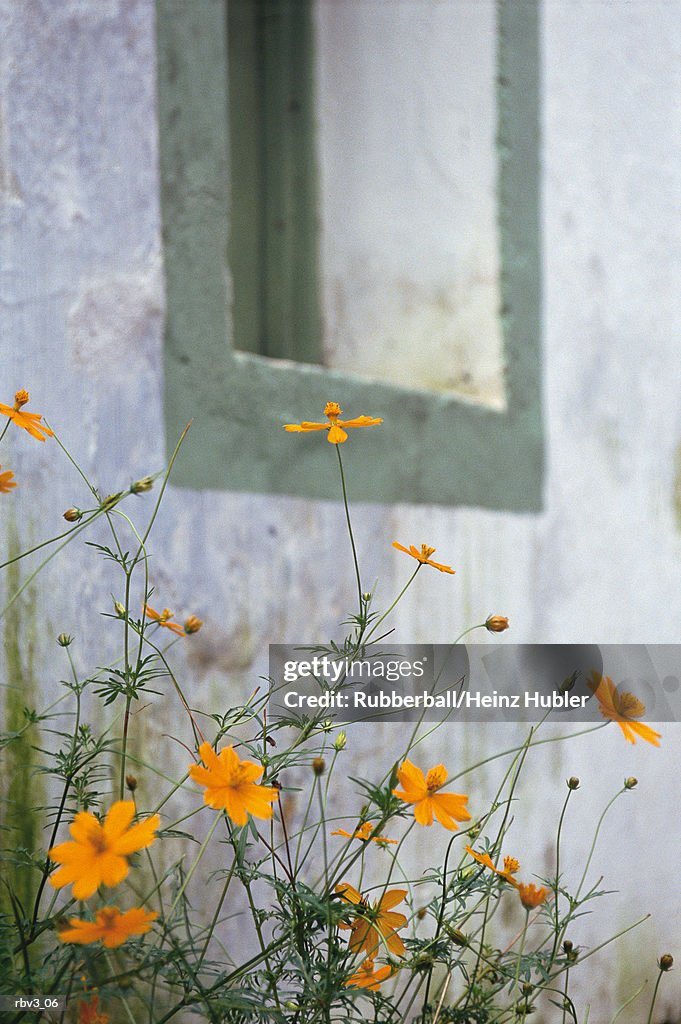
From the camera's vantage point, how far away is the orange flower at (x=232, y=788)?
878mm

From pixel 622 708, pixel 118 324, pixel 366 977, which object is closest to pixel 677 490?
pixel 118 324

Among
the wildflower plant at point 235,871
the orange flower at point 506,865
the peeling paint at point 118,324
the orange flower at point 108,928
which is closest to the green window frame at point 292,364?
the peeling paint at point 118,324

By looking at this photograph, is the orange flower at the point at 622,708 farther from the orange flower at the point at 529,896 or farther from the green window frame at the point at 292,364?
the green window frame at the point at 292,364

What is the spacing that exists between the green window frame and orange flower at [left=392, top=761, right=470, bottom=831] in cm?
79

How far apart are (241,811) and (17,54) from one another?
116cm

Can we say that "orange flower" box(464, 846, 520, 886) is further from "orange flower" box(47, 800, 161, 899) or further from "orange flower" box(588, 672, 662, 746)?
Answer: "orange flower" box(47, 800, 161, 899)

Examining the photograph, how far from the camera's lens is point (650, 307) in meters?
2.48

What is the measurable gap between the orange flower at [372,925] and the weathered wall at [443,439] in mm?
551

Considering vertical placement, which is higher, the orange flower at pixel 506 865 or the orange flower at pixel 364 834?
the orange flower at pixel 364 834

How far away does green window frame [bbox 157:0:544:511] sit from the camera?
164cm

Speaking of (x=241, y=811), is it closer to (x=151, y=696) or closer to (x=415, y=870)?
(x=151, y=696)

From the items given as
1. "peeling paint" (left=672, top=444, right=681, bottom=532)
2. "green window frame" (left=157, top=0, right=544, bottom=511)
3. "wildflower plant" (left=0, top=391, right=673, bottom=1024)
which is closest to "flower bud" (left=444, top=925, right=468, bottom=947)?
"wildflower plant" (left=0, top=391, right=673, bottom=1024)

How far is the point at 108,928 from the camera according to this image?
82cm

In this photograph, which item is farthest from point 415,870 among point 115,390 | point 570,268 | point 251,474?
point 570,268
